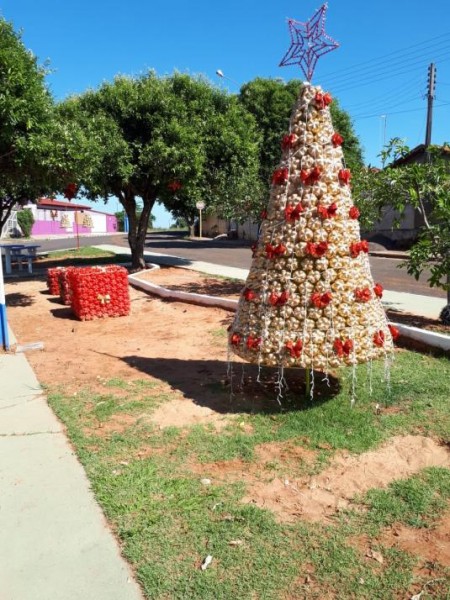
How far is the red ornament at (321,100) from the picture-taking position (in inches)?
178

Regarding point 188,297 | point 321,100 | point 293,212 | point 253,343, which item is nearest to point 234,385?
point 253,343

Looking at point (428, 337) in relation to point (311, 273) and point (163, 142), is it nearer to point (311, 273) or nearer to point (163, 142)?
point (311, 273)

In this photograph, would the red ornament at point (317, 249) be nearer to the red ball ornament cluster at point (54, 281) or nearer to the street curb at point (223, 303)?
the street curb at point (223, 303)

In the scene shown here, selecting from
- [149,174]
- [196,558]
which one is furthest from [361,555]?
[149,174]

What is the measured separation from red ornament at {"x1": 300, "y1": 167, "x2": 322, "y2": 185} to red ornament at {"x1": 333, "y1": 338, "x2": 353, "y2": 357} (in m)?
1.48

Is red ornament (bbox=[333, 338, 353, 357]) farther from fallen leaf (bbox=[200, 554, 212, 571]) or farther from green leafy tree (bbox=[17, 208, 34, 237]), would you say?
green leafy tree (bbox=[17, 208, 34, 237])

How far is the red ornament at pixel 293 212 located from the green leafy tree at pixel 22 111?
5979mm

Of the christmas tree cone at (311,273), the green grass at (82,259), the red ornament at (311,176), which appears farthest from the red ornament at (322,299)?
the green grass at (82,259)

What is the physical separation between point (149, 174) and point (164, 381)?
10196 mm

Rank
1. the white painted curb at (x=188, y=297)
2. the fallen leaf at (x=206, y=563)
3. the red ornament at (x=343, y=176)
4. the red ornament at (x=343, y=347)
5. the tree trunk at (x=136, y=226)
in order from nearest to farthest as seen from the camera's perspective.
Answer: the fallen leaf at (x=206, y=563)
the red ornament at (x=343, y=347)
the red ornament at (x=343, y=176)
the white painted curb at (x=188, y=297)
the tree trunk at (x=136, y=226)

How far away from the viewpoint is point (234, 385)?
553cm

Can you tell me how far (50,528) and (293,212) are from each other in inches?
123

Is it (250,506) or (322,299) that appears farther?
(322,299)

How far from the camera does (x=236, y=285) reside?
12789 mm
